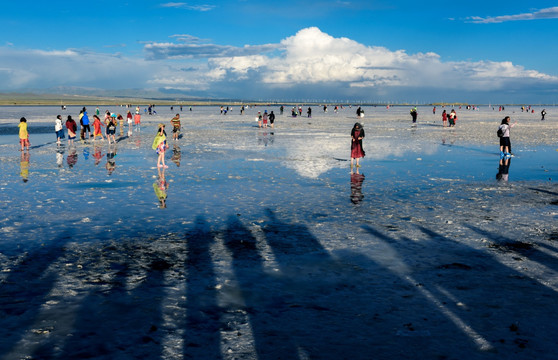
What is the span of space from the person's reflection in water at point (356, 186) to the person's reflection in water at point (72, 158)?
466 inches

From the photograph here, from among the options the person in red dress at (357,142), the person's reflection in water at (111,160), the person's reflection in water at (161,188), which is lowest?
the person's reflection in water at (161,188)

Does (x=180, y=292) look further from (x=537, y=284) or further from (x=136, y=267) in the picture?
(x=537, y=284)

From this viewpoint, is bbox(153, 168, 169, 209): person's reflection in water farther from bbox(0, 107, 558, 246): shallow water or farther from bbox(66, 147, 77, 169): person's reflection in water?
bbox(66, 147, 77, 169): person's reflection in water

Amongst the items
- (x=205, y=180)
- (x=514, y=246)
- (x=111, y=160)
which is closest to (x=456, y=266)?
(x=514, y=246)

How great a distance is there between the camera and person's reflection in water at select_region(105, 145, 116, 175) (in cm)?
1938

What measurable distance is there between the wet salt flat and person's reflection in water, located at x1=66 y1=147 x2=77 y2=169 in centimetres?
480

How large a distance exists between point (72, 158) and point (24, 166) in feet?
10.6

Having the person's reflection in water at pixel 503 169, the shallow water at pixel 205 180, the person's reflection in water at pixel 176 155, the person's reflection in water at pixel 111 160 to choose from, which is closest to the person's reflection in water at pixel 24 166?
the shallow water at pixel 205 180

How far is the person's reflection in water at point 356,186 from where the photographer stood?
44.3 feet

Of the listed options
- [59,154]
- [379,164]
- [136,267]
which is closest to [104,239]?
[136,267]

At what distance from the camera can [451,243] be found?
9180 mm

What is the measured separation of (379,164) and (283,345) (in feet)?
55.8

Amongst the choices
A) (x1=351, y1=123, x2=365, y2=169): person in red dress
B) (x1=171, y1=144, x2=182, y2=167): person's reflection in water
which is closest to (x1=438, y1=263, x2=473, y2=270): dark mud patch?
(x1=351, y1=123, x2=365, y2=169): person in red dress

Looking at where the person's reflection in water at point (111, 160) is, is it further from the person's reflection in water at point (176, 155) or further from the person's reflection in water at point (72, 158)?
the person's reflection in water at point (176, 155)
